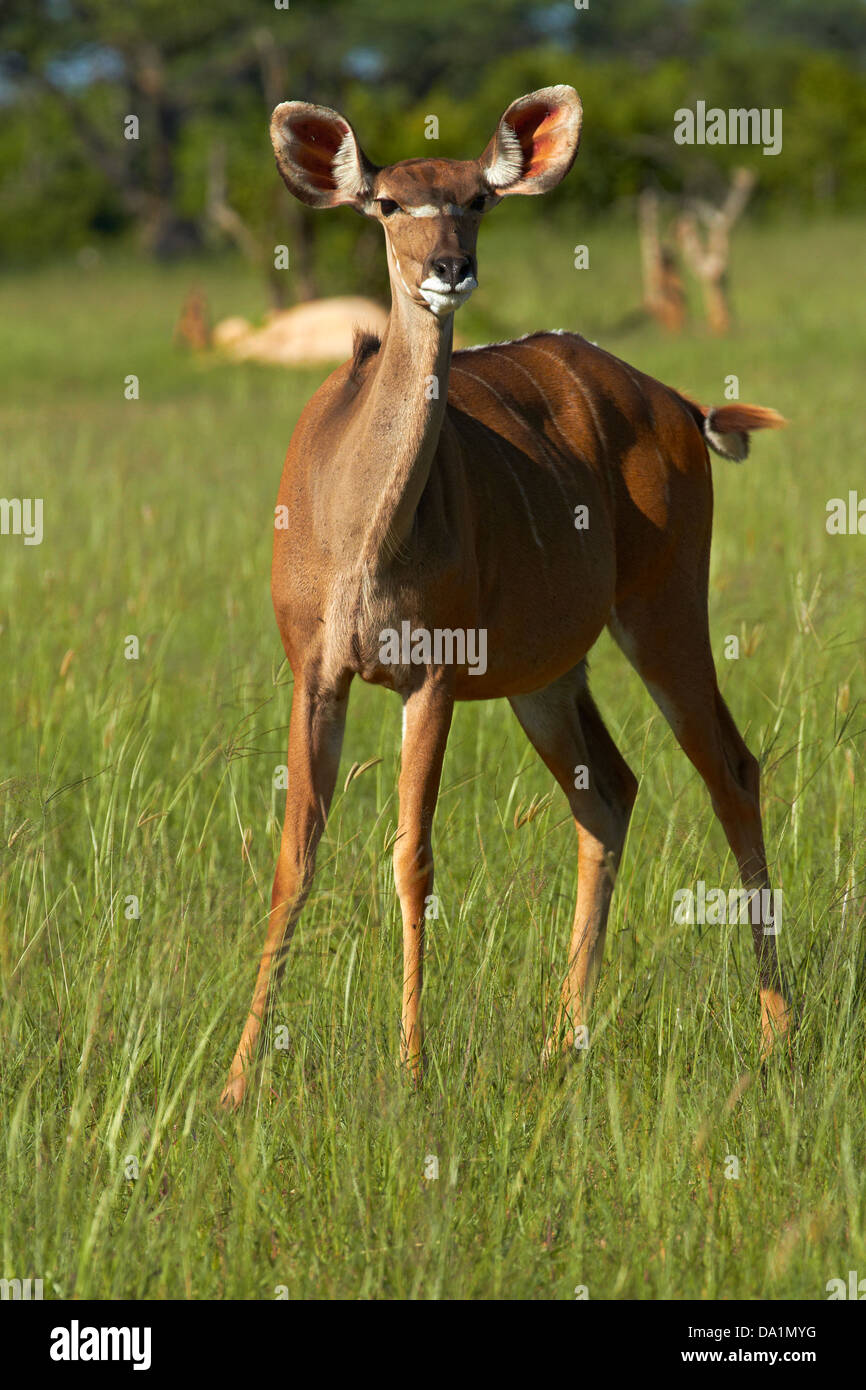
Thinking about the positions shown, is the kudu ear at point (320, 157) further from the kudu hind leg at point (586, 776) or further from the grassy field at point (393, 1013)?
the kudu hind leg at point (586, 776)

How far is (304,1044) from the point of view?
3113 millimetres

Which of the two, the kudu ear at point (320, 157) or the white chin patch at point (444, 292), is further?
the kudu ear at point (320, 157)

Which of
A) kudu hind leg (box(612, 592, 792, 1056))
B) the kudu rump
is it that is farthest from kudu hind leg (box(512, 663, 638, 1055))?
kudu hind leg (box(612, 592, 792, 1056))

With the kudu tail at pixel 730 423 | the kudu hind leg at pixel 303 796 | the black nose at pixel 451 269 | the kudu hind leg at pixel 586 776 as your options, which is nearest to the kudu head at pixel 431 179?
the black nose at pixel 451 269

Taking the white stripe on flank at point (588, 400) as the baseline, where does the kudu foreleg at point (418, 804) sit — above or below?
below

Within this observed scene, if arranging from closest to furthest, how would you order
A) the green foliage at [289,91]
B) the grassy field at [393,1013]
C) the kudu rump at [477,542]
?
the grassy field at [393,1013] < the kudu rump at [477,542] < the green foliage at [289,91]

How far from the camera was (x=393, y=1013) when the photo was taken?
10.7 feet

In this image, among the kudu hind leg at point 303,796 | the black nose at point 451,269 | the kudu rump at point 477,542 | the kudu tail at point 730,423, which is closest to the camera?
the black nose at point 451,269

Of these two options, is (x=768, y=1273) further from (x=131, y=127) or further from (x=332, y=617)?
(x=131, y=127)

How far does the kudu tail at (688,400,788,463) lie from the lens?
425 centimetres

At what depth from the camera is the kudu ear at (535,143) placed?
3303 mm

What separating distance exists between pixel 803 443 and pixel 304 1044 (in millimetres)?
7261

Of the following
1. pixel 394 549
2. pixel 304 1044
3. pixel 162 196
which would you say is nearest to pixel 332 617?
pixel 394 549

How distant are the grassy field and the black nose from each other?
1060 mm
